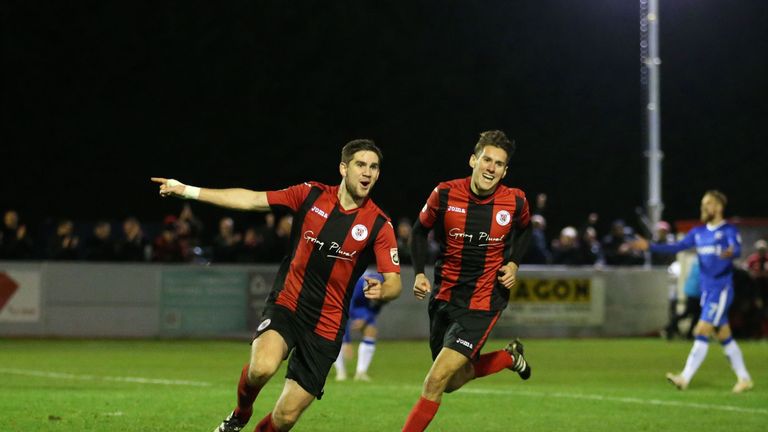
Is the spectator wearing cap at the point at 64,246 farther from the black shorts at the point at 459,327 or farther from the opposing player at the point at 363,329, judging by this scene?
the black shorts at the point at 459,327

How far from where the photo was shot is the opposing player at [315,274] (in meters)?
8.30

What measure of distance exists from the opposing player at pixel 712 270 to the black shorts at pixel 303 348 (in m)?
6.80

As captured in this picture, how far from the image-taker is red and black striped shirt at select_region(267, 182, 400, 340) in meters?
8.44

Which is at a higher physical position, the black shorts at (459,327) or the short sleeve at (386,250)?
the short sleeve at (386,250)

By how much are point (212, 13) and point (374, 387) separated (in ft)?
87.1

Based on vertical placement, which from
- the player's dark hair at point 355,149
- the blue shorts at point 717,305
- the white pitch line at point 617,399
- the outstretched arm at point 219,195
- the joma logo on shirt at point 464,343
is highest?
the player's dark hair at point 355,149

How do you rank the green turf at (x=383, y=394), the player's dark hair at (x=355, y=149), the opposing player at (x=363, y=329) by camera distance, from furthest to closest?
the opposing player at (x=363, y=329), the green turf at (x=383, y=394), the player's dark hair at (x=355, y=149)

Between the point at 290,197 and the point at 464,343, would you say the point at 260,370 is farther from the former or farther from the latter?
the point at 464,343

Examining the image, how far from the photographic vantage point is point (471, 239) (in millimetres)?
9555

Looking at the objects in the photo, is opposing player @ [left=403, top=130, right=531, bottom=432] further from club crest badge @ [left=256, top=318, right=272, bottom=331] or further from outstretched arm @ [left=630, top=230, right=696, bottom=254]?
outstretched arm @ [left=630, top=230, right=696, bottom=254]

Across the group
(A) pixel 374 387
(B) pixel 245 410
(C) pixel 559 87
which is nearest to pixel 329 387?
(A) pixel 374 387

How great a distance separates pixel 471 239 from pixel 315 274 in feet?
5.17

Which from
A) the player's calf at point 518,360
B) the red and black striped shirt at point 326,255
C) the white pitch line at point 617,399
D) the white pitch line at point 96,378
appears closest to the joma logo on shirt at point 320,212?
the red and black striped shirt at point 326,255

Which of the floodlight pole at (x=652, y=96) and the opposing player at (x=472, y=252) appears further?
the floodlight pole at (x=652, y=96)
